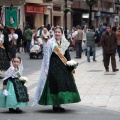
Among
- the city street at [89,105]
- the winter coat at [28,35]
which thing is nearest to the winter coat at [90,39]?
the city street at [89,105]

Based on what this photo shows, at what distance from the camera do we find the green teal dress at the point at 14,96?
1070 cm

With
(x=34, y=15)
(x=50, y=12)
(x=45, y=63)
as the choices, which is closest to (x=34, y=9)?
(x=34, y=15)

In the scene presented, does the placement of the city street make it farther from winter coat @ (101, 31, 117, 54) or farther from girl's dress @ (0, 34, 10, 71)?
winter coat @ (101, 31, 117, 54)

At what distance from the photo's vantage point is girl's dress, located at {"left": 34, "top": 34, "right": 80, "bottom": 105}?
10.8 m

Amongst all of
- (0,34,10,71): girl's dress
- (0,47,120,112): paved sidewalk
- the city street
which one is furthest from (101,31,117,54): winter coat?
(0,34,10,71): girl's dress

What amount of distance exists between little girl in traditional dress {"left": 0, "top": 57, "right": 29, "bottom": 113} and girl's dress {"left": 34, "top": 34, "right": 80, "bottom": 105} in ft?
1.20

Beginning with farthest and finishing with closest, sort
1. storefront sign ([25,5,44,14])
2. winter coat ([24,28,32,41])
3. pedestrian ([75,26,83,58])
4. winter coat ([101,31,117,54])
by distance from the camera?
storefront sign ([25,5,44,14])
winter coat ([24,28,32,41])
pedestrian ([75,26,83,58])
winter coat ([101,31,117,54])

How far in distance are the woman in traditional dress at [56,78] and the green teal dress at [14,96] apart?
13.3 inches

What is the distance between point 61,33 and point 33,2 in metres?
37.3

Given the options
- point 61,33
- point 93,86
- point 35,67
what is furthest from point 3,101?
point 35,67

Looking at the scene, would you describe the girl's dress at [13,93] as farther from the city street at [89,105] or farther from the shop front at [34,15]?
the shop front at [34,15]

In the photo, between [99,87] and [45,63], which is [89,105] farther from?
[99,87]

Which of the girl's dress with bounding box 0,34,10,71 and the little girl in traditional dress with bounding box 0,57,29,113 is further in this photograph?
the girl's dress with bounding box 0,34,10,71

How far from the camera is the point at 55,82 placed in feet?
35.8
